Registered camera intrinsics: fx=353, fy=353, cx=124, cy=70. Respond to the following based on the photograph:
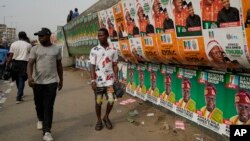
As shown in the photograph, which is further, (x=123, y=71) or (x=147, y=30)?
(x=123, y=71)

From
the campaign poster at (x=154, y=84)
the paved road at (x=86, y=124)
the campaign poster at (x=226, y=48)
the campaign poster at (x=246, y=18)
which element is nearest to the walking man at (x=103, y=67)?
the paved road at (x=86, y=124)

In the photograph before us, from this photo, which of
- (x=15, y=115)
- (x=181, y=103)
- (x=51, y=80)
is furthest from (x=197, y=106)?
(x=15, y=115)

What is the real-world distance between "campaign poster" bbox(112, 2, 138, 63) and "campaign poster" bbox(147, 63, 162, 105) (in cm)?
67

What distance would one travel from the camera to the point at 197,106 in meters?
6.11

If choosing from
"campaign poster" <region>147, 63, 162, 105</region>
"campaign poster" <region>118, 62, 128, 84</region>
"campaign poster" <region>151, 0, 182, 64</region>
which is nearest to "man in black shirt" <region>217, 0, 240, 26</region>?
"campaign poster" <region>151, 0, 182, 64</region>

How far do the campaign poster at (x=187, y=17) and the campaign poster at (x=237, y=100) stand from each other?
866mm

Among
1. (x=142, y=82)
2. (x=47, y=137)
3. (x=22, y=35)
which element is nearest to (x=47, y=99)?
(x=47, y=137)

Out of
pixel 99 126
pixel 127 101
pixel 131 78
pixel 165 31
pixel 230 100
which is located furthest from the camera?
pixel 131 78

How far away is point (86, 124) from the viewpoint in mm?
6992

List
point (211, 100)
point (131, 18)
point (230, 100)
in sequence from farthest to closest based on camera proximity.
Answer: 1. point (131, 18)
2. point (211, 100)
3. point (230, 100)

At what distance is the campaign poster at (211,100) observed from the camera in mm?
5426

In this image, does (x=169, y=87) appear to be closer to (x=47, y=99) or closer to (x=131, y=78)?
(x=131, y=78)

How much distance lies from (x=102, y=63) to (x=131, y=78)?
124 inches

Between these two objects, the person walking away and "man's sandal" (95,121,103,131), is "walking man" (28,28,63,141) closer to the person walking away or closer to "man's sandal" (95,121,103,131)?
"man's sandal" (95,121,103,131)
